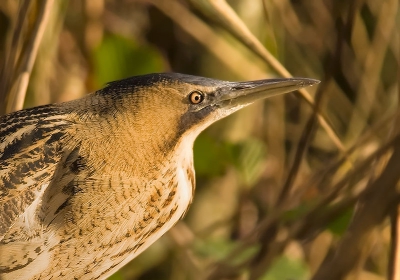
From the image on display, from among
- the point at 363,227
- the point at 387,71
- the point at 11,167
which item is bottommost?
the point at 363,227

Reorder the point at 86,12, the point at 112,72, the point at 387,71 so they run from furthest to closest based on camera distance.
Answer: the point at 387,71 → the point at 86,12 → the point at 112,72

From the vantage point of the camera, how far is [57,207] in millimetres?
976

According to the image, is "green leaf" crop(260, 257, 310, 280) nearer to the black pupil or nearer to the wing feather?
the black pupil

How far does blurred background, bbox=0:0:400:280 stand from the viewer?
987 mm

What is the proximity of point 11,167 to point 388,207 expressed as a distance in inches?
19.6

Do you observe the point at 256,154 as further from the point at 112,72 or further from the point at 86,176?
the point at 86,176

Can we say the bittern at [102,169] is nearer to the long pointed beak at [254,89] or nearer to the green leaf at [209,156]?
the long pointed beak at [254,89]

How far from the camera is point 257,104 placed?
6.51 feet

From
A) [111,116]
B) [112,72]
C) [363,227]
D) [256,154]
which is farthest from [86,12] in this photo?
[363,227]

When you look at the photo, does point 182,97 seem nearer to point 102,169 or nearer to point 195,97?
point 195,97

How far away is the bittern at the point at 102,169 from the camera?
97 centimetres

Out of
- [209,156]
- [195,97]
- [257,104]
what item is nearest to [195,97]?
[195,97]

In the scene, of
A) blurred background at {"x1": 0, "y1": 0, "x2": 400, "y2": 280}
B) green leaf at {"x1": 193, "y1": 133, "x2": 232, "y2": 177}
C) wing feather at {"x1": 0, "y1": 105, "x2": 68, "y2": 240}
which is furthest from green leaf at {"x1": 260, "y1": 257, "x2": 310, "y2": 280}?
wing feather at {"x1": 0, "y1": 105, "x2": 68, "y2": 240}

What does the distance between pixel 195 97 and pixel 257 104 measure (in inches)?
36.0
